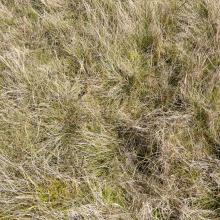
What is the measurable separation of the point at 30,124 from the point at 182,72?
43.4 inches

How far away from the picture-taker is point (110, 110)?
2.66 metres

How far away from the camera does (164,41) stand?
301 centimetres

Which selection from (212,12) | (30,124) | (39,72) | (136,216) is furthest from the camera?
(212,12)

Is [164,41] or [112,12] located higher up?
[112,12]

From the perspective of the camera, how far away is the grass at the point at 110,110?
223cm

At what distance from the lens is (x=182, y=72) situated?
109 inches

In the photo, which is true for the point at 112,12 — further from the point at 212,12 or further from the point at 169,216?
the point at 169,216

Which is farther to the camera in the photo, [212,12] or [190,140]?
[212,12]

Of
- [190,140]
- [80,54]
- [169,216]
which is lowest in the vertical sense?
[169,216]

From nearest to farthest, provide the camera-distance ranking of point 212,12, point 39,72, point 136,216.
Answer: point 136,216, point 39,72, point 212,12

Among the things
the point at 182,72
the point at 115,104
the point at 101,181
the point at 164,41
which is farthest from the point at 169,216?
the point at 164,41

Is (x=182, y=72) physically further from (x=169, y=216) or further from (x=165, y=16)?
(x=169, y=216)

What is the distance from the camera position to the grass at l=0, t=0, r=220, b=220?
7.33 ft

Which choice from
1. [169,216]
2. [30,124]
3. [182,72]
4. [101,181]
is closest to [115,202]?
[101,181]
